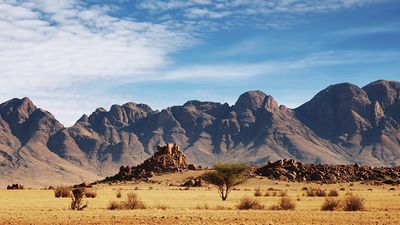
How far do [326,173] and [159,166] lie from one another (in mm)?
34221

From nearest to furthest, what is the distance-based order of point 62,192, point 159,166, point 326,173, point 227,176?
point 227,176
point 62,192
point 326,173
point 159,166

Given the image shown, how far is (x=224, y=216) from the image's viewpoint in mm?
31594

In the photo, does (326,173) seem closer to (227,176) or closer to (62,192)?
(227,176)

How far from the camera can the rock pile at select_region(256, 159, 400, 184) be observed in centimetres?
10306

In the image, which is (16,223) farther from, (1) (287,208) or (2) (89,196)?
(2) (89,196)

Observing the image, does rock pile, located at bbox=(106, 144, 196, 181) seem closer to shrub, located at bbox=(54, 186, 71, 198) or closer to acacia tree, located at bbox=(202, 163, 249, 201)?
shrub, located at bbox=(54, 186, 71, 198)

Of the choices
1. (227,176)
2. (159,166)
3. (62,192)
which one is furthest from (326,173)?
(62,192)

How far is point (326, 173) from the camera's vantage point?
350ft

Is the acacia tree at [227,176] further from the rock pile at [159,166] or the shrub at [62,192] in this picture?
the rock pile at [159,166]

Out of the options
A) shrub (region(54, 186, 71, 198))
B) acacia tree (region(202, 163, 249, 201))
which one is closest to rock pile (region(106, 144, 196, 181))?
shrub (region(54, 186, 71, 198))

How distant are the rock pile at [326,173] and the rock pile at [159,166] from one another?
18542 millimetres

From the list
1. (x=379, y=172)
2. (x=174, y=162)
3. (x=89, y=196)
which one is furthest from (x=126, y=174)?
(x=89, y=196)

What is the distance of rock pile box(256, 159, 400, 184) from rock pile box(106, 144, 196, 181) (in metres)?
18.5

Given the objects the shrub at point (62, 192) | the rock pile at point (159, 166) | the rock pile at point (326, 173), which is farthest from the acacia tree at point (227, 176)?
the rock pile at point (159, 166)
